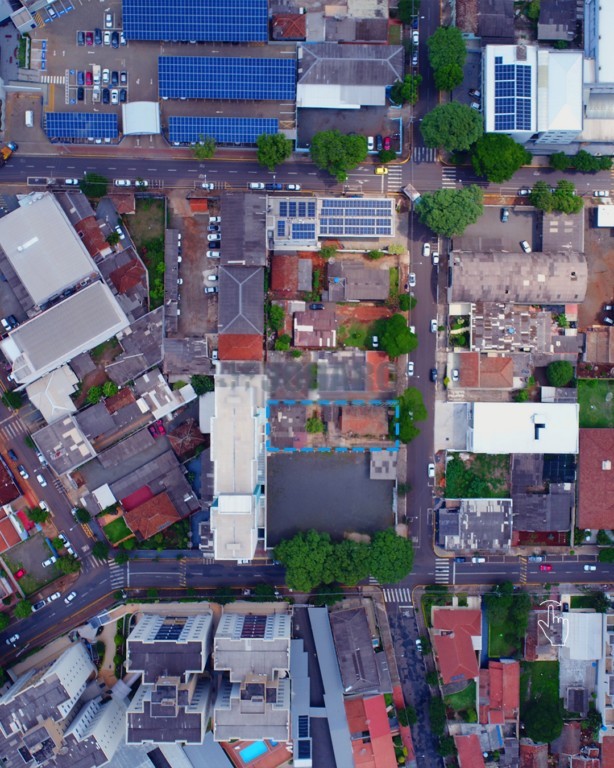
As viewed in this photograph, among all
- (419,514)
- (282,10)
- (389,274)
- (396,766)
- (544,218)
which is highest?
(282,10)

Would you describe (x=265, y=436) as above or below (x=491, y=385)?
below

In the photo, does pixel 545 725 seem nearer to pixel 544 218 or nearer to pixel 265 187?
pixel 544 218

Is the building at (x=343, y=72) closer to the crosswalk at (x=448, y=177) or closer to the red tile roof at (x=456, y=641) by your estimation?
the crosswalk at (x=448, y=177)

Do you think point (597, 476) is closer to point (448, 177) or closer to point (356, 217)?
point (448, 177)

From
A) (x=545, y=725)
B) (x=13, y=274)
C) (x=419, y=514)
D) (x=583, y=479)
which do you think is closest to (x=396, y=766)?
(x=545, y=725)
